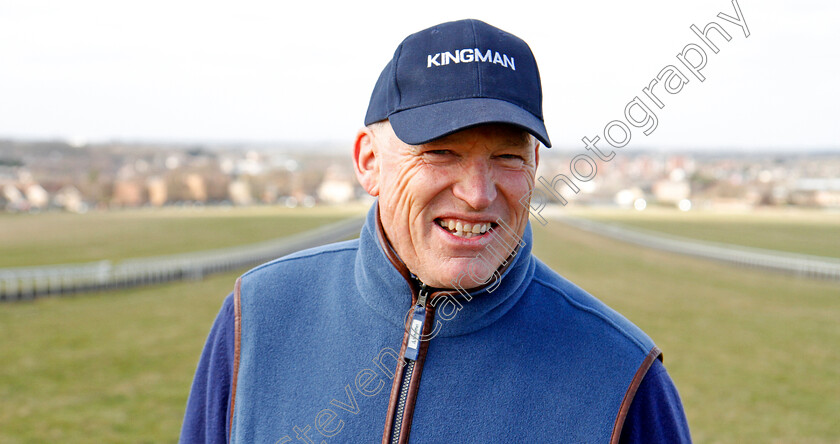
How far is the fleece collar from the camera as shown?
6.91 feet

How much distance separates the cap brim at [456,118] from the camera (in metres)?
1.80

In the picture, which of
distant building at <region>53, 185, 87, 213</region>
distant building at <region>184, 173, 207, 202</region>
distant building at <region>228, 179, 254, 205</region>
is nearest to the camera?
distant building at <region>53, 185, 87, 213</region>

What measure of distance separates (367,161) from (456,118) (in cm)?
46

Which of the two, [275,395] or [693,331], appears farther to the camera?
[693,331]

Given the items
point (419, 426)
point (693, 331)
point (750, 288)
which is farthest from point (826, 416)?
point (750, 288)

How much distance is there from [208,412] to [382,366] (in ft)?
2.08

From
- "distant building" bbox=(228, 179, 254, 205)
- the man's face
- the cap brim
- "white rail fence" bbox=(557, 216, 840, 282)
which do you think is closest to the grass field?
"white rail fence" bbox=(557, 216, 840, 282)

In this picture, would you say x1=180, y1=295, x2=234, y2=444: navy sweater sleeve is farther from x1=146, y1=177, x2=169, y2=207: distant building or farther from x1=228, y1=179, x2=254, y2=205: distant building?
x1=228, y1=179, x2=254, y2=205: distant building

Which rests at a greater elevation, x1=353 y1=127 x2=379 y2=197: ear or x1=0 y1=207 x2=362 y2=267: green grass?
x1=353 y1=127 x2=379 y2=197: ear

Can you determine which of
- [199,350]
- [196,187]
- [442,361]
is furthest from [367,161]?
[196,187]

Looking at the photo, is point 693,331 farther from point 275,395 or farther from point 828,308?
point 275,395

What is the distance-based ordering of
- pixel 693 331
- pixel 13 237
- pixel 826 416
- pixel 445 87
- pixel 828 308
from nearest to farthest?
1. pixel 445 87
2. pixel 826 416
3. pixel 693 331
4. pixel 828 308
5. pixel 13 237

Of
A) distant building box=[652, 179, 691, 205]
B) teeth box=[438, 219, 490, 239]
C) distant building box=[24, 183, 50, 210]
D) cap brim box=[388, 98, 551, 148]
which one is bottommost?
distant building box=[24, 183, 50, 210]

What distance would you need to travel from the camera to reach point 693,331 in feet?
60.3
